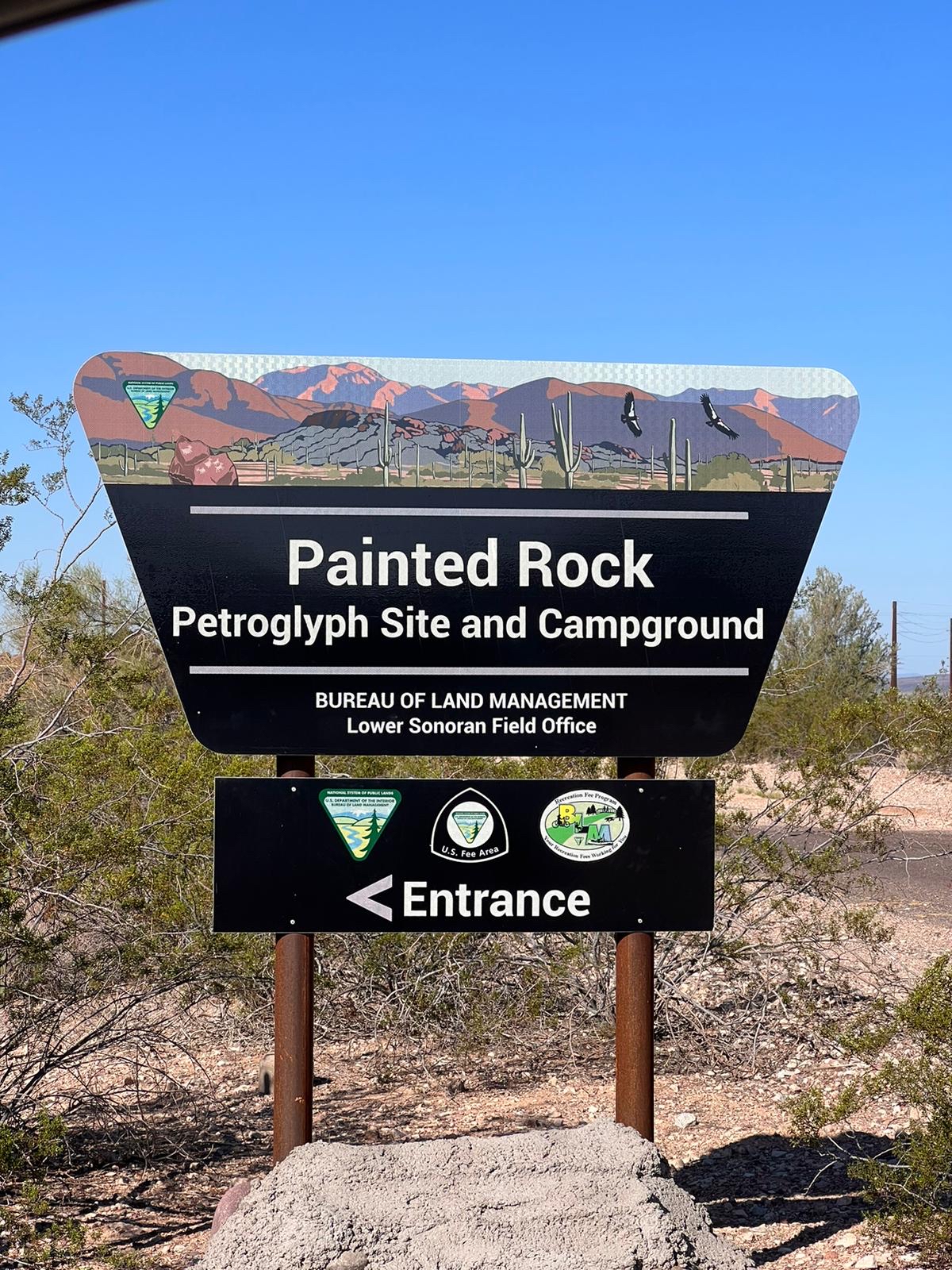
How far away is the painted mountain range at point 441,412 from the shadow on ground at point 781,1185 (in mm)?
2974

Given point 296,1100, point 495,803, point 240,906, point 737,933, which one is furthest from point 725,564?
point 737,933

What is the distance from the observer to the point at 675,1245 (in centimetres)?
370

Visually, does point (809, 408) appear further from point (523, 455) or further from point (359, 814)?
point (359, 814)

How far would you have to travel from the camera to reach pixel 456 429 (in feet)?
14.0

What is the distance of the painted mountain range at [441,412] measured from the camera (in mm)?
4207

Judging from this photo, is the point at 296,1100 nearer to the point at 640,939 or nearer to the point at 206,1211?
the point at 640,939

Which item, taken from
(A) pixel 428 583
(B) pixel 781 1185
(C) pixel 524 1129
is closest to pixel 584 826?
(A) pixel 428 583

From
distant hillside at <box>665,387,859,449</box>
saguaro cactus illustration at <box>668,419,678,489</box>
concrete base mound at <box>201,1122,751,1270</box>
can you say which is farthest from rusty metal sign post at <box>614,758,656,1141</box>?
distant hillside at <box>665,387,859,449</box>

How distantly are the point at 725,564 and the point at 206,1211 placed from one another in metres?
3.66

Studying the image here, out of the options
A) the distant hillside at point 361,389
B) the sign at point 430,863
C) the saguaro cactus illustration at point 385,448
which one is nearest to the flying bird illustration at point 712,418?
the distant hillside at point 361,389

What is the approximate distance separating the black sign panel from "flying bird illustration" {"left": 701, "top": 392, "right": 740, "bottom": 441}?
0.34 m

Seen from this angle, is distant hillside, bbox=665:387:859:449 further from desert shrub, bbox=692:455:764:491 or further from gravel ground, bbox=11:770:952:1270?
gravel ground, bbox=11:770:952:1270

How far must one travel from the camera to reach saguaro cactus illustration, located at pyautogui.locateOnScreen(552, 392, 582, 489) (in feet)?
14.0

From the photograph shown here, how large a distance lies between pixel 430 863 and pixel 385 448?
143cm
